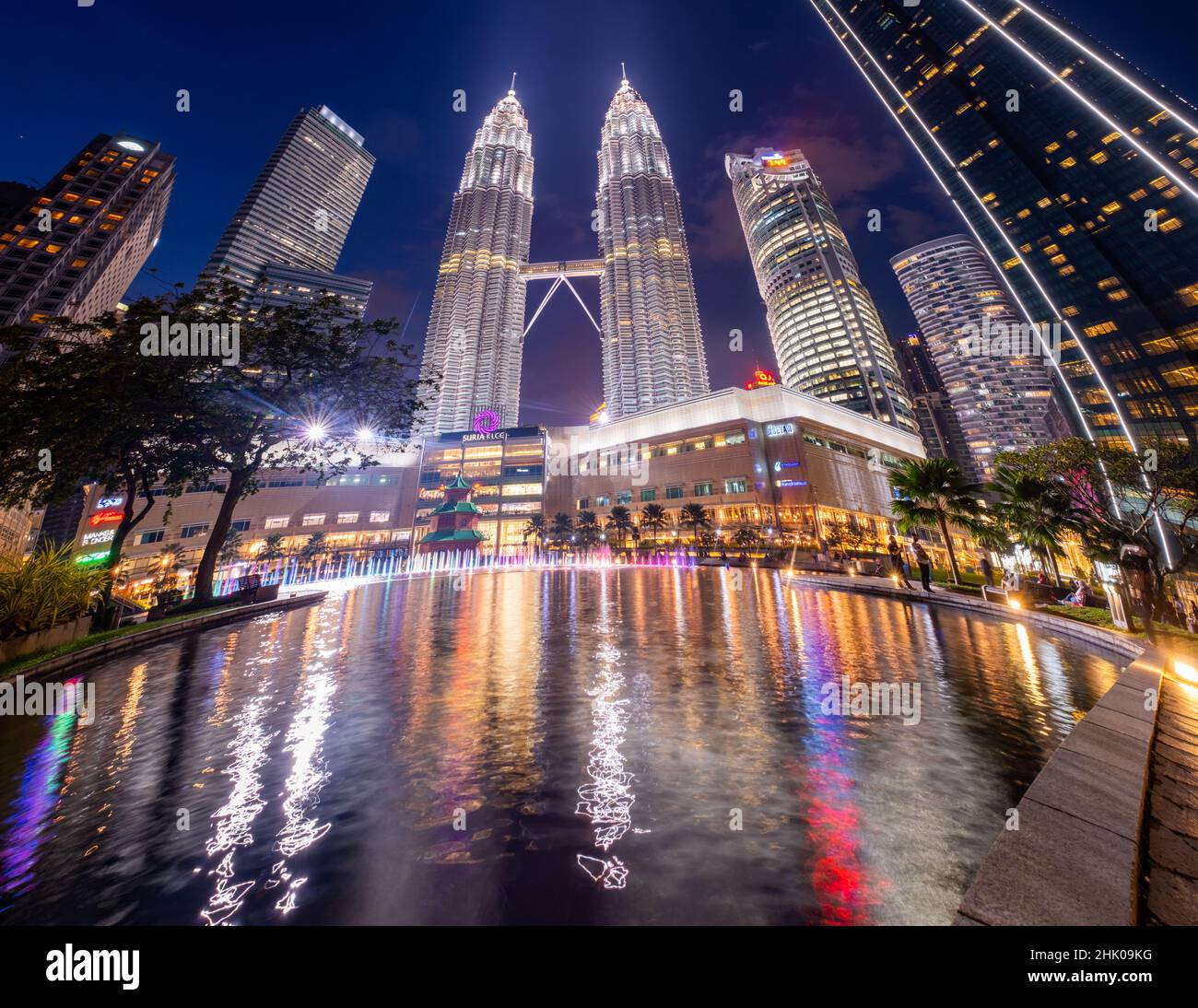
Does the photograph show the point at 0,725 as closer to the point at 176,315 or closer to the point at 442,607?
the point at 442,607

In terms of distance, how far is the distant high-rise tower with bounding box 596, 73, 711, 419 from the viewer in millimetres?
121625

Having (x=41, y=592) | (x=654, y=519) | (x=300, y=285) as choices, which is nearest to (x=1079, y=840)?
(x=41, y=592)

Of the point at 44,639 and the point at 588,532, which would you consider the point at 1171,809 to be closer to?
the point at 44,639

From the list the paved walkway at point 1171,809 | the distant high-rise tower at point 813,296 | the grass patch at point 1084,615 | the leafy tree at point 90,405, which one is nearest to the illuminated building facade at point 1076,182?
the distant high-rise tower at point 813,296

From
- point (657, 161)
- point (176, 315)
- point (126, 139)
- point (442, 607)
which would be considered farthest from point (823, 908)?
point (657, 161)

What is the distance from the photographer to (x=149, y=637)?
1319 cm

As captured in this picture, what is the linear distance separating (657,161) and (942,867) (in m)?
190

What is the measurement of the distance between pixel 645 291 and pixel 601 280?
2010cm

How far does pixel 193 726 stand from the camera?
6.66 metres

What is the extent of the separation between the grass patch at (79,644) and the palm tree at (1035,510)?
36.2m

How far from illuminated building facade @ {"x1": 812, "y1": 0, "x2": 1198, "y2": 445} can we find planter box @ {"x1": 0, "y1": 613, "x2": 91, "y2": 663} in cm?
9943

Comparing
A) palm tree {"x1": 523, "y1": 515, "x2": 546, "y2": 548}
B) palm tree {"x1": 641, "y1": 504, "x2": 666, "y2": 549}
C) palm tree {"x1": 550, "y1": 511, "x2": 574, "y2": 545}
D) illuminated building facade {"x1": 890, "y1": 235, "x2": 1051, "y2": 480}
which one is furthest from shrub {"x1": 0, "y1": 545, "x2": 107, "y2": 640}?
illuminated building facade {"x1": 890, "y1": 235, "x2": 1051, "y2": 480}

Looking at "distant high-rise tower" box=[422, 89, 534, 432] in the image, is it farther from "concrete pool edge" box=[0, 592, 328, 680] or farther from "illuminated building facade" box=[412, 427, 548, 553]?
"concrete pool edge" box=[0, 592, 328, 680]

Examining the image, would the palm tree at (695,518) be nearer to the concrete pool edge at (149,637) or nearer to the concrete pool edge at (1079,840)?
the concrete pool edge at (149,637)
